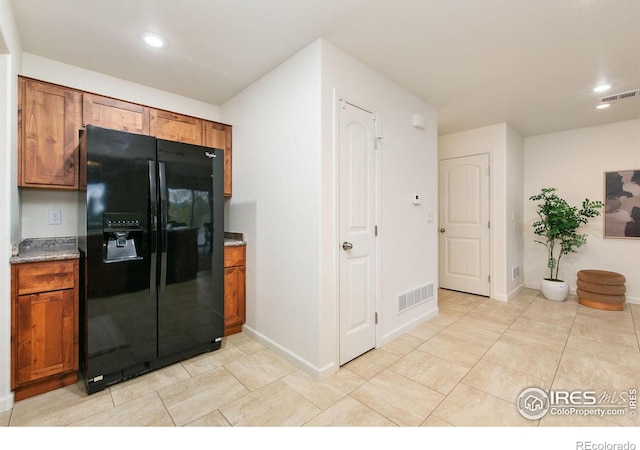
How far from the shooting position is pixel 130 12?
178 cm

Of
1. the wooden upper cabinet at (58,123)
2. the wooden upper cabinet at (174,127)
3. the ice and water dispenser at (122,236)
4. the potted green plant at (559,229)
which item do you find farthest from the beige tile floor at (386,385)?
the wooden upper cabinet at (174,127)

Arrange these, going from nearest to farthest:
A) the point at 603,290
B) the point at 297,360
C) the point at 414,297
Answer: the point at 297,360, the point at 414,297, the point at 603,290

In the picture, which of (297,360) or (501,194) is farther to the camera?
(501,194)

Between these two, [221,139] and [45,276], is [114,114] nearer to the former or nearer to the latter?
[221,139]

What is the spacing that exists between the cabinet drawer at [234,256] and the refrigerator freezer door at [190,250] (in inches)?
9.0

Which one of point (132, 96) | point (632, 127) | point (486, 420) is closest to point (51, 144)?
point (132, 96)

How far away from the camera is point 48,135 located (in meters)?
2.16

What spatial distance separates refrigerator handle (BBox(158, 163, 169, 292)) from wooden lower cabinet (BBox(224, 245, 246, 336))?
63 centimetres

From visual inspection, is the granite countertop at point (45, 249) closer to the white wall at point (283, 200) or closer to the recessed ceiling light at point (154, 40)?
the white wall at point (283, 200)

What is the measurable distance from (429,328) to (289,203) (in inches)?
80.3

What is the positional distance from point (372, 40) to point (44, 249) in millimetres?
3189

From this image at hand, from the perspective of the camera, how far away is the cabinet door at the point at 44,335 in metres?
1.77

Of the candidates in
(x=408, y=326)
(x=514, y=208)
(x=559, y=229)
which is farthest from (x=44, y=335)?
(x=559, y=229)

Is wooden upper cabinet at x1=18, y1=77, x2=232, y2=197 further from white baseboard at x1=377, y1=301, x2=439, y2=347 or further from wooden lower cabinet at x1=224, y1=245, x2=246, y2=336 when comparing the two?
white baseboard at x1=377, y1=301, x2=439, y2=347
